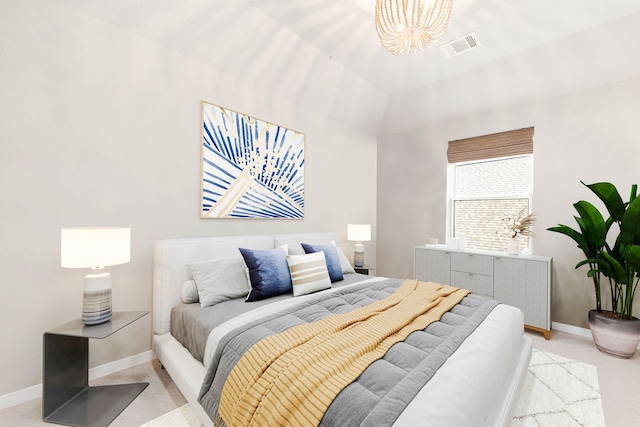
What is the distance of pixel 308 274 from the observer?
2420 mm

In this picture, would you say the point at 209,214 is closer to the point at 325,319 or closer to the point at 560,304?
the point at 325,319

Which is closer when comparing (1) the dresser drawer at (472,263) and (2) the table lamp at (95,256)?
(2) the table lamp at (95,256)

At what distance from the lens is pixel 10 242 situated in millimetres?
1775

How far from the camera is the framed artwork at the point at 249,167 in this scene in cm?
271

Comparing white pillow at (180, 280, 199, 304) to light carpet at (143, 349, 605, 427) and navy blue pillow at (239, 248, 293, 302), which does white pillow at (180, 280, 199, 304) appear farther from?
light carpet at (143, 349, 605, 427)

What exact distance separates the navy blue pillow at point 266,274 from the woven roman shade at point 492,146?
2960 mm

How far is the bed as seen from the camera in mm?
1013

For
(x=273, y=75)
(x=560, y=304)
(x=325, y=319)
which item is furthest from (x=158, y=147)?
(x=560, y=304)

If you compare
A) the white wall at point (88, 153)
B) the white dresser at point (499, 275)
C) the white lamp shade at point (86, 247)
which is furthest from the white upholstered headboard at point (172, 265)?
the white dresser at point (499, 275)

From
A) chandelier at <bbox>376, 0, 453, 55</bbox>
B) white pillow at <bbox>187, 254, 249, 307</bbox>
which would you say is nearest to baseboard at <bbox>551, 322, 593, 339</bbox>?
chandelier at <bbox>376, 0, 453, 55</bbox>

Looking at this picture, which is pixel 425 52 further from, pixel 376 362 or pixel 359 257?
pixel 376 362

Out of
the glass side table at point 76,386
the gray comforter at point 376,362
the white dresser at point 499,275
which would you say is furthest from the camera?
the white dresser at point 499,275

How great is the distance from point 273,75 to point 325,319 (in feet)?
8.67

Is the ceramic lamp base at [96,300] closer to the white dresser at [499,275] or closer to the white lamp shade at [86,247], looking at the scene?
the white lamp shade at [86,247]
